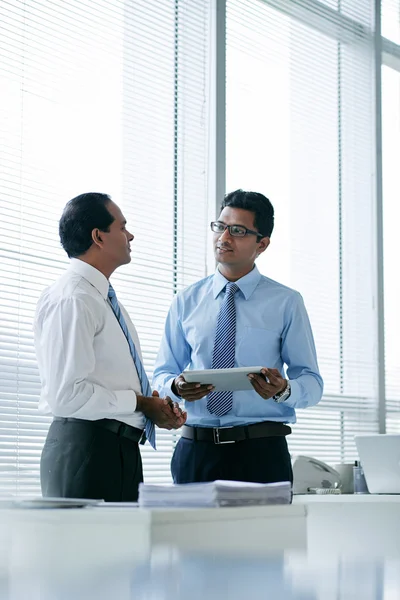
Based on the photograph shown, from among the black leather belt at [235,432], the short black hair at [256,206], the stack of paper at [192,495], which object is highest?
the short black hair at [256,206]

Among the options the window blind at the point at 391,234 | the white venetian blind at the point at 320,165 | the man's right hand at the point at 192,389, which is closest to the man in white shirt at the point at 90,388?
the man's right hand at the point at 192,389

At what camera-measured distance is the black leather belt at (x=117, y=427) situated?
2361 mm

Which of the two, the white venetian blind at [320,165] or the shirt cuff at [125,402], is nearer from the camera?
the shirt cuff at [125,402]

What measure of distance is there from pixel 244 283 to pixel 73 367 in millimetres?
984

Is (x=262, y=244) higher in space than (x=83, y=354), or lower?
higher

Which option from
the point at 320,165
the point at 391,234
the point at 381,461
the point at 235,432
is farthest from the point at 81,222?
the point at 391,234

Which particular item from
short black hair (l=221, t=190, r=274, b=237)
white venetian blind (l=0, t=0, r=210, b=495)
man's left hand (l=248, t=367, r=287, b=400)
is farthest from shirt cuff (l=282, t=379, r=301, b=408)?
white venetian blind (l=0, t=0, r=210, b=495)

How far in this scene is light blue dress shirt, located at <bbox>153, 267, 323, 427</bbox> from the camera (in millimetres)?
2873

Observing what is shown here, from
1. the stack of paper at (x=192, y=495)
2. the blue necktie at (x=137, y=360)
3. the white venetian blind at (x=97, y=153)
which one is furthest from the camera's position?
the white venetian blind at (x=97, y=153)

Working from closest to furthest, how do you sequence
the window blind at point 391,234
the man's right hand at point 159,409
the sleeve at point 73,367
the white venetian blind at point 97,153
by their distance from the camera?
the sleeve at point 73,367 < the man's right hand at point 159,409 < the white venetian blind at point 97,153 < the window blind at point 391,234

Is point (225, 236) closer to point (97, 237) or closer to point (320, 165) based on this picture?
point (97, 237)

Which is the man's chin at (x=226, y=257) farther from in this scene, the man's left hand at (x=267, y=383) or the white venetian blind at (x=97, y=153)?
the white venetian blind at (x=97, y=153)

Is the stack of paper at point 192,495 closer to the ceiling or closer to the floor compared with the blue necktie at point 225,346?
closer to the floor

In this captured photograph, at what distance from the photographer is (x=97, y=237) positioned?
268 cm
